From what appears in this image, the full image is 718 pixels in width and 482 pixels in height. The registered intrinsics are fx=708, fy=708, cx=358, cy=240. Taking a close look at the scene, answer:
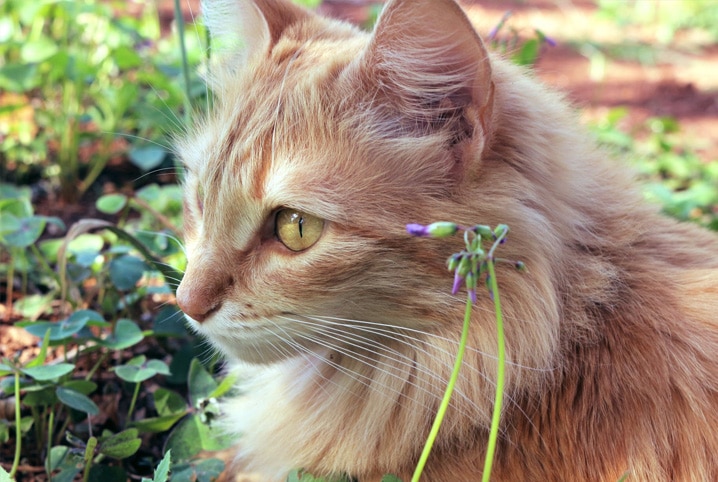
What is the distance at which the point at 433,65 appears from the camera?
1.46 metres

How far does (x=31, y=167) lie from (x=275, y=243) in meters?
2.58

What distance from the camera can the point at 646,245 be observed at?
1.79m

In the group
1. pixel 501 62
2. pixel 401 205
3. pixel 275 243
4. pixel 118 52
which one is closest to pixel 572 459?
pixel 401 205

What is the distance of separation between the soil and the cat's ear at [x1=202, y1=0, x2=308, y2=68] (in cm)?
158

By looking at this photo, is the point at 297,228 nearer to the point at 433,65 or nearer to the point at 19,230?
the point at 433,65

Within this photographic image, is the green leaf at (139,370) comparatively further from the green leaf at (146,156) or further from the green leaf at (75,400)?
the green leaf at (146,156)

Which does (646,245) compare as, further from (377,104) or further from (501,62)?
(377,104)

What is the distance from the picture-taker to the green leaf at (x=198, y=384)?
1.99 m

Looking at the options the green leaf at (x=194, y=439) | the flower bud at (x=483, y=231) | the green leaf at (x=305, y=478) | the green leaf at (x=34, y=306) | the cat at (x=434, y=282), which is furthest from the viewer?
the green leaf at (x=34, y=306)

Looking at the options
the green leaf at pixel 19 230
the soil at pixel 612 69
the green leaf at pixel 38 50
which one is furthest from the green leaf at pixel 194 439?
the green leaf at pixel 38 50

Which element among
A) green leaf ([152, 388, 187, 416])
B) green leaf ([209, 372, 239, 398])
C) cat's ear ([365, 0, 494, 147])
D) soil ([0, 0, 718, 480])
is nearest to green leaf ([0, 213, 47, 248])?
green leaf ([152, 388, 187, 416])

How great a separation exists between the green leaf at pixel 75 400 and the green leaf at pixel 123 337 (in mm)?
206

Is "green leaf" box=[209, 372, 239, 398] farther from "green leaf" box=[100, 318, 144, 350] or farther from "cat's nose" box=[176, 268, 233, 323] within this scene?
"cat's nose" box=[176, 268, 233, 323]

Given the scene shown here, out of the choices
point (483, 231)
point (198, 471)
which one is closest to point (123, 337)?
point (198, 471)
